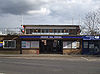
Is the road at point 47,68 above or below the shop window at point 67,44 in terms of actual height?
below

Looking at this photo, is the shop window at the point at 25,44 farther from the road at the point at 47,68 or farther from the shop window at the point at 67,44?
the road at the point at 47,68

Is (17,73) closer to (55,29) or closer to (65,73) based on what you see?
(65,73)

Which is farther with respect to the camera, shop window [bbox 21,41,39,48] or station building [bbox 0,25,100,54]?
shop window [bbox 21,41,39,48]

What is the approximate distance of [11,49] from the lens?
24922mm

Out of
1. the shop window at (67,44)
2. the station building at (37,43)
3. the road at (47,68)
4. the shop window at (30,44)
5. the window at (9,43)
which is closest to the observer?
the road at (47,68)

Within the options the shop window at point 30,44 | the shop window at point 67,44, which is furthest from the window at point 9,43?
the shop window at point 67,44

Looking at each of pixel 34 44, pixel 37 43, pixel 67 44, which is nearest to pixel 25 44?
pixel 34 44

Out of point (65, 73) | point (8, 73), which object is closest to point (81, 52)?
point (65, 73)

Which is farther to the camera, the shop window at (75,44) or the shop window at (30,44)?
the shop window at (30,44)

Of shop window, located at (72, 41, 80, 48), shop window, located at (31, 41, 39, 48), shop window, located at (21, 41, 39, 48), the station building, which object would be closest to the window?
the station building

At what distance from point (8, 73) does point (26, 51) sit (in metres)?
16.4

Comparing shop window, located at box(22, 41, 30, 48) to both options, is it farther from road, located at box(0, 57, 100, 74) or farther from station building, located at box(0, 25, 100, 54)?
road, located at box(0, 57, 100, 74)

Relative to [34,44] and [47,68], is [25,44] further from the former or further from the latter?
[47,68]

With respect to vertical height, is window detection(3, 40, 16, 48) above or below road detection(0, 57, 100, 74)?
above
